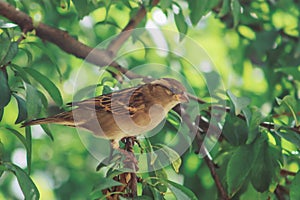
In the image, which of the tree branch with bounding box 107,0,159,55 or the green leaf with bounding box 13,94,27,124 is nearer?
the green leaf with bounding box 13,94,27,124

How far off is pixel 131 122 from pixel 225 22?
199 cm

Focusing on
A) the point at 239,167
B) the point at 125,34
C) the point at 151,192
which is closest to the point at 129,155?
the point at 151,192

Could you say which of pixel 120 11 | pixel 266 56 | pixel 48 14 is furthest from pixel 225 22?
pixel 48 14

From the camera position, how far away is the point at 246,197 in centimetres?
305

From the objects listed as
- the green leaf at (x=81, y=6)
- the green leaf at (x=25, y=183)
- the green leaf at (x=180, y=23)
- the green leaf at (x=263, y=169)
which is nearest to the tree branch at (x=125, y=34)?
the green leaf at (x=180, y=23)

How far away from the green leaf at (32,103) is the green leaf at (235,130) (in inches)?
33.0

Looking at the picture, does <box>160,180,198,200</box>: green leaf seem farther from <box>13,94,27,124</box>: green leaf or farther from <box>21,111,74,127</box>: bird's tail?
<box>13,94,27,124</box>: green leaf

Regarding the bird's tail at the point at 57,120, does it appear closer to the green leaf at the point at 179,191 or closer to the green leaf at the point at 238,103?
the green leaf at the point at 179,191

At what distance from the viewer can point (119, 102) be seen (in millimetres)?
2621

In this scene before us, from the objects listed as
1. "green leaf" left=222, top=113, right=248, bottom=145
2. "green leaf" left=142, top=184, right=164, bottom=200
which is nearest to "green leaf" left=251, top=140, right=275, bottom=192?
"green leaf" left=222, top=113, right=248, bottom=145

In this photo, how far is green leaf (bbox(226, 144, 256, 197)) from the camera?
9.32ft

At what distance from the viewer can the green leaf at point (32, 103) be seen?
244 cm

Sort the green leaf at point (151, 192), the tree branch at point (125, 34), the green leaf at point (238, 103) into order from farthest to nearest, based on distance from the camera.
Result: the tree branch at point (125, 34)
the green leaf at point (238, 103)
the green leaf at point (151, 192)

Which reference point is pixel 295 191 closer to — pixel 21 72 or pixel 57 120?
pixel 57 120
